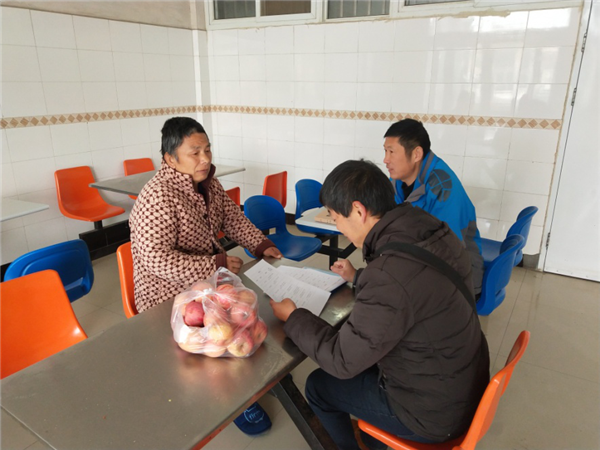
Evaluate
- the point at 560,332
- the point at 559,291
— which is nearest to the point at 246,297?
the point at 560,332

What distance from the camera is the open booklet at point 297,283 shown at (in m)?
1.54

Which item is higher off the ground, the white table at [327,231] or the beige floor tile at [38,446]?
the beige floor tile at [38,446]

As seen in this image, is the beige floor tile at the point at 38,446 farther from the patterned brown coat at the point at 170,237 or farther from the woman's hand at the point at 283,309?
the patterned brown coat at the point at 170,237

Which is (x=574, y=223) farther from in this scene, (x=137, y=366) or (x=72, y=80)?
(x=72, y=80)

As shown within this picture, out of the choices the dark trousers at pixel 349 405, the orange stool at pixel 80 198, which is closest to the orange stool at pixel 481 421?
the dark trousers at pixel 349 405

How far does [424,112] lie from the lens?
3838mm

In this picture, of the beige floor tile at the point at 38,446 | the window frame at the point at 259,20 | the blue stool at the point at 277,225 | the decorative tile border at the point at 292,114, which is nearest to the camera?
the beige floor tile at the point at 38,446

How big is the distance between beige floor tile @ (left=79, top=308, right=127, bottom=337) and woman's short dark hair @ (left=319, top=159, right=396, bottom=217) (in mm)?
2211

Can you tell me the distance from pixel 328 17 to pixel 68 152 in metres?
2.77

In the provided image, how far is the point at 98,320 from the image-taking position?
9.66 feet

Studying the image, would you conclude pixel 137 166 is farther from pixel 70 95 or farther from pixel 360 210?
pixel 360 210

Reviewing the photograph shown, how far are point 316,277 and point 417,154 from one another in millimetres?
999

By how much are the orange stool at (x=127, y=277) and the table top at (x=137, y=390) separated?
563 millimetres

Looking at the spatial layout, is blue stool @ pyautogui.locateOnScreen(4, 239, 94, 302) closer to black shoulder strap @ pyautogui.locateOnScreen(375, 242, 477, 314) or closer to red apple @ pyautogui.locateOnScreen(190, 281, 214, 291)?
red apple @ pyautogui.locateOnScreen(190, 281, 214, 291)
